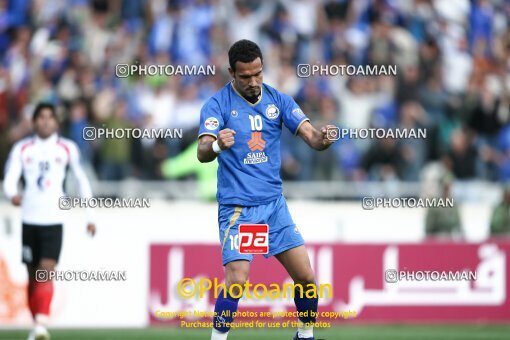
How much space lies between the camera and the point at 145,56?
20172 mm

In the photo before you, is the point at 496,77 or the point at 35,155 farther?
the point at 496,77

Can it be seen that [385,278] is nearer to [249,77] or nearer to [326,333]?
[326,333]

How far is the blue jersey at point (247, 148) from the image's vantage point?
10.9 meters

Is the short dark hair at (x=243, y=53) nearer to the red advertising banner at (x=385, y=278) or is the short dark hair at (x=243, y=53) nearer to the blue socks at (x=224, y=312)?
the blue socks at (x=224, y=312)

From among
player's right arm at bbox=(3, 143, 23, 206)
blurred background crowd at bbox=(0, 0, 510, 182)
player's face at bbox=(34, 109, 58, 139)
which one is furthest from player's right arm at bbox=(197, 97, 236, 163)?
blurred background crowd at bbox=(0, 0, 510, 182)

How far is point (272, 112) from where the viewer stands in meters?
11.1

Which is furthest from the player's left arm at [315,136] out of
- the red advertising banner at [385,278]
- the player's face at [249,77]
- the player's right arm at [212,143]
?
the red advertising banner at [385,278]

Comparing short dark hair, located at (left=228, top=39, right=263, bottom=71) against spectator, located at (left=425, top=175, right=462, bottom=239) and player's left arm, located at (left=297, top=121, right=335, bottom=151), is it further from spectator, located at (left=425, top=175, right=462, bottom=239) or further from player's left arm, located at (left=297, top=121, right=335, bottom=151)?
spectator, located at (left=425, top=175, right=462, bottom=239)

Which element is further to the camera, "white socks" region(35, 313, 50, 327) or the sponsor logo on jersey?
"white socks" region(35, 313, 50, 327)

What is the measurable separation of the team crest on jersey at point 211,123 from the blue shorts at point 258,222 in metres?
0.75

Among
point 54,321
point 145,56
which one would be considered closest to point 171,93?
point 145,56

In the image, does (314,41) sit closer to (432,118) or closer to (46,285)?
(432,118)

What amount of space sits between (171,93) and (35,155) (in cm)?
536

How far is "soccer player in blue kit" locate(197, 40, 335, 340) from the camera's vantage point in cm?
1077
